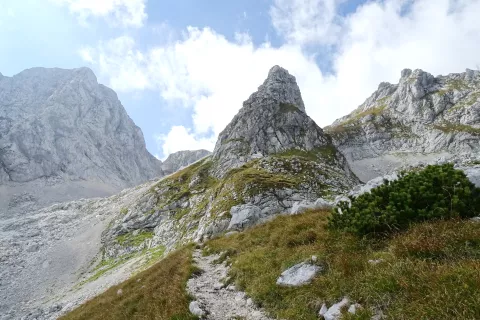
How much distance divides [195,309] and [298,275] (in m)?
3.73

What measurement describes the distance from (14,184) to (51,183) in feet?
59.9

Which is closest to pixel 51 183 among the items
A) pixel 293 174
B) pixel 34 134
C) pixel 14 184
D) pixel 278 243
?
pixel 14 184

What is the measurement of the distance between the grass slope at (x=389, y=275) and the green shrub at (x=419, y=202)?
1.75ft

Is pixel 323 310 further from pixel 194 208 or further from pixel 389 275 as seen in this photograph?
pixel 194 208

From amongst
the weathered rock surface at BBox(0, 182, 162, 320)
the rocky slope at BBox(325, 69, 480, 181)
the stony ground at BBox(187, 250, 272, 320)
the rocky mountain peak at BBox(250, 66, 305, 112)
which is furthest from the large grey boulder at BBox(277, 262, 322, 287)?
the rocky slope at BBox(325, 69, 480, 181)

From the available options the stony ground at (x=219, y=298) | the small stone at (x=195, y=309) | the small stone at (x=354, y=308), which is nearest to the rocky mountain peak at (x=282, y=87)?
the stony ground at (x=219, y=298)

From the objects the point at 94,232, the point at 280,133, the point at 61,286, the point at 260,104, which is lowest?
the point at 61,286

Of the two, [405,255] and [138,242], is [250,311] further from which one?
[138,242]

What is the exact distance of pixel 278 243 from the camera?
1445 centimetres

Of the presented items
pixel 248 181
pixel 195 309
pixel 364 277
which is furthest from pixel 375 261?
pixel 248 181

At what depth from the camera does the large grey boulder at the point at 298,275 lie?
962 centimetres

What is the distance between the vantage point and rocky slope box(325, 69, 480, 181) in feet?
474

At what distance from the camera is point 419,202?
10445 mm

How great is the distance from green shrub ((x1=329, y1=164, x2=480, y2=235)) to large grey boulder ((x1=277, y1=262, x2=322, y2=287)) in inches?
90.5
